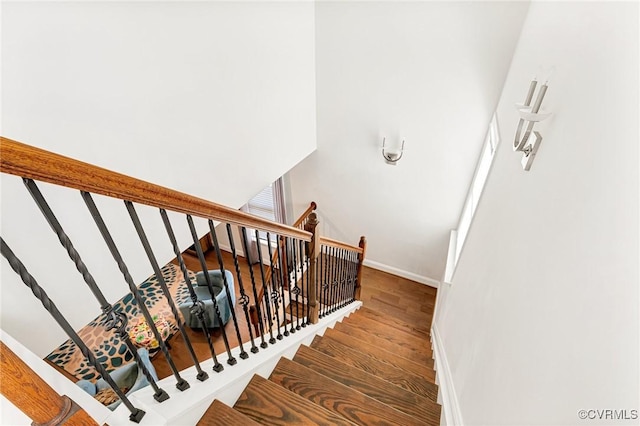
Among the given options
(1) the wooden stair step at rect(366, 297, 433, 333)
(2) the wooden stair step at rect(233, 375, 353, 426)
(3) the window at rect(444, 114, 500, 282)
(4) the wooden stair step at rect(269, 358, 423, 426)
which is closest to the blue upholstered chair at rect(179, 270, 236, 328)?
(1) the wooden stair step at rect(366, 297, 433, 333)

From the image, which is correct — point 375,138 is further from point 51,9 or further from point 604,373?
point 604,373

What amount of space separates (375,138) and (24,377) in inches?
146

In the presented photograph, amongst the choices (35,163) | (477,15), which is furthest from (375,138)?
(35,163)

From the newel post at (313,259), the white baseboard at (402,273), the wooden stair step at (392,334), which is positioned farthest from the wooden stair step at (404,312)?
the newel post at (313,259)

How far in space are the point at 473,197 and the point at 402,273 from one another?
6.25ft

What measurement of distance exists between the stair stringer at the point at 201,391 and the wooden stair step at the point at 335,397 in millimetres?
98

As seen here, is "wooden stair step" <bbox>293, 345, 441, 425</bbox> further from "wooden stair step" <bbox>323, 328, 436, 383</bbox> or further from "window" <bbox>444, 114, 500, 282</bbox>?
"window" <bbox>444, 114, 500, 282</bbox>

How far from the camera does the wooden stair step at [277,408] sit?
58.3 inches

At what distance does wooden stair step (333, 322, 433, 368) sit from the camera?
9.85ft

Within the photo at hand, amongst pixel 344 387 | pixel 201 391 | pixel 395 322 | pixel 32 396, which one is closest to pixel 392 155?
pixel 395 322

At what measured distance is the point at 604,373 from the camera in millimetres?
640

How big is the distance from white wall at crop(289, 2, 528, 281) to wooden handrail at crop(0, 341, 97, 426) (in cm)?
357

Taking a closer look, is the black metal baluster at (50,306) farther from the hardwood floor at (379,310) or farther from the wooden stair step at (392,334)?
the hardwood floor at (379,310)

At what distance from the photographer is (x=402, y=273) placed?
4836 mm
